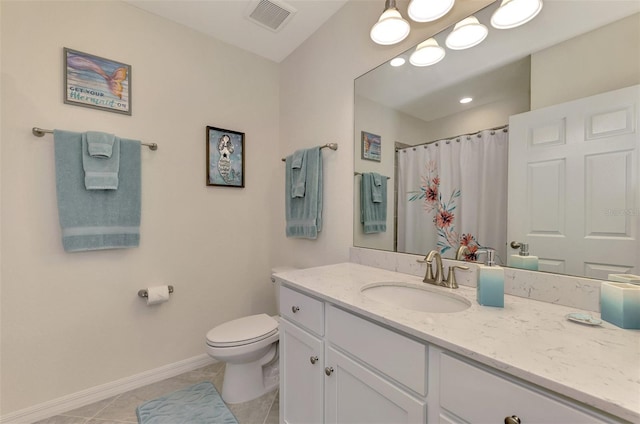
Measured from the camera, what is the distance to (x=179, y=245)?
6.41 feet

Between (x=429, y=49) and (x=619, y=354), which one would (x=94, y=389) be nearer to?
(x=619, y=354)

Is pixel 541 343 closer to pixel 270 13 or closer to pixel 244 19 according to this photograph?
pixel 270 13

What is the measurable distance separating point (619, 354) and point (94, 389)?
2426 mm

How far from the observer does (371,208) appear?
5.37ft

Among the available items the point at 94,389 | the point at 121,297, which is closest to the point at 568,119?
the point at 121,297

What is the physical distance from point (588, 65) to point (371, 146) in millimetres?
956

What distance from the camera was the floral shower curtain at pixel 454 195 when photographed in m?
1.09

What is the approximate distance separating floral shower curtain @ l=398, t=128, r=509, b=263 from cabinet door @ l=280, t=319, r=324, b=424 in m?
0.70

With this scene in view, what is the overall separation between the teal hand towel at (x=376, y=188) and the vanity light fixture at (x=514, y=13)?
0.85 m

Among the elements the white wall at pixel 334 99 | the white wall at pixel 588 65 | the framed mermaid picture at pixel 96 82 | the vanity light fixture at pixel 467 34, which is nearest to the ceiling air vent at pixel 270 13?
the white wall at pixel 334 99

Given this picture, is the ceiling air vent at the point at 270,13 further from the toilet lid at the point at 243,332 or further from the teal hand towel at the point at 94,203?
the toilet lid at the point at 243,332

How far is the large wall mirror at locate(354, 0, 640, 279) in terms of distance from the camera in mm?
811

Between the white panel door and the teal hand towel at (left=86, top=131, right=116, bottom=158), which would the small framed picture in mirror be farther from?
the teal hand towel at (left=86, top=131, right=116, bottom=158)

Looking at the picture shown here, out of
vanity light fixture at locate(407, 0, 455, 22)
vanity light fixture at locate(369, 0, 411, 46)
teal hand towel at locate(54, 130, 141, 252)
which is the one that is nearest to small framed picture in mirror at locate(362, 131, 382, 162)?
vanity light fixture at locate(369, 0, 411, 46)
